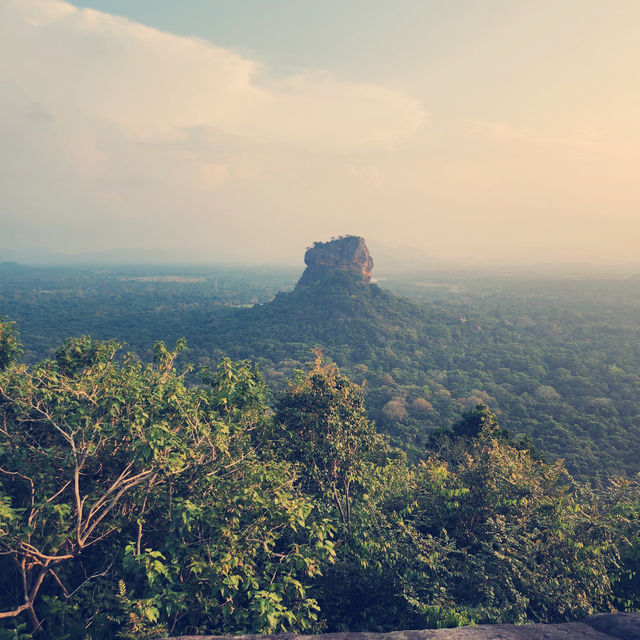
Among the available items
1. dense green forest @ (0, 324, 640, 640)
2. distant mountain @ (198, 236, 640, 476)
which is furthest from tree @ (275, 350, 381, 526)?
distant mountain @ (198, 236, 640, 476)

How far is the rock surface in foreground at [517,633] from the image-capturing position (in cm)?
562

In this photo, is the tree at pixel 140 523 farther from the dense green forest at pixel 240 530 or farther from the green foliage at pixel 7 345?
the green foliage at pixel 7 345

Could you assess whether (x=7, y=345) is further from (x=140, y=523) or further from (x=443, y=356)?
(x=443, y=356)

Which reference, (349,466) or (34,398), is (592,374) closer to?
(349,466)

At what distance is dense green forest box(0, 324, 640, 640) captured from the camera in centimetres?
675

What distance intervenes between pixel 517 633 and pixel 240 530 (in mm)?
5504

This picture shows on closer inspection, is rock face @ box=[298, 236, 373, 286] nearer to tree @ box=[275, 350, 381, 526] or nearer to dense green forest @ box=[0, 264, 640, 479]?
dense green forest @ box=[0, 264, 640, 479]

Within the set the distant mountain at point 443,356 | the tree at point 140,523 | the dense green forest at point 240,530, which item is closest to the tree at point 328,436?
the dense green forest at point 240,530

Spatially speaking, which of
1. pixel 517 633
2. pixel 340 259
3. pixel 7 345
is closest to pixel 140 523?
pixel 517 633

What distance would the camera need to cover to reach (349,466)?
11094mm

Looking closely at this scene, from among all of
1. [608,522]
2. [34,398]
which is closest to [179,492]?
[34,398]

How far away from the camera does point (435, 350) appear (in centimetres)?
7556

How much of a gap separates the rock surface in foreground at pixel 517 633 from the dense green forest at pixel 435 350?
83.8 ft

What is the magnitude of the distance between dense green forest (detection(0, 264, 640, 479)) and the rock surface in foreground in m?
25.6
